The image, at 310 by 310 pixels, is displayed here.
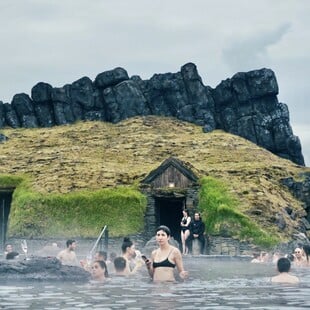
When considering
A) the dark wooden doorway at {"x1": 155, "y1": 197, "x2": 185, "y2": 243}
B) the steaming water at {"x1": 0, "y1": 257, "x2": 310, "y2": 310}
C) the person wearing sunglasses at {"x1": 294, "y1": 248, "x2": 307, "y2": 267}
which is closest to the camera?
the steaming water at {"x1": 0, "y1": 257, "x2": 310, "y2": 310}

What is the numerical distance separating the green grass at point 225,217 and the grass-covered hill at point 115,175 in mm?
302

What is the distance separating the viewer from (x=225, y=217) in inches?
1763

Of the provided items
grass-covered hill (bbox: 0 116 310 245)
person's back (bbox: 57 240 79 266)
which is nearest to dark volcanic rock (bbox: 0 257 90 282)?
person's back (bbox: 57 240 79 266)

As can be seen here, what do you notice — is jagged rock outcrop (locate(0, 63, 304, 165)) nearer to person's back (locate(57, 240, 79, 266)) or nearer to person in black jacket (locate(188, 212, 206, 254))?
person in black jacket (locate(188, 212, 206, 254))

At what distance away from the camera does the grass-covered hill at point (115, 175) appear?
48219 mm

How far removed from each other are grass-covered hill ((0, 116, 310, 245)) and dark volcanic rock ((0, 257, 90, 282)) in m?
26.0

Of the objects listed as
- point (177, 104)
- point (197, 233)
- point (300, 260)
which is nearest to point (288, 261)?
A: point (300, 260)

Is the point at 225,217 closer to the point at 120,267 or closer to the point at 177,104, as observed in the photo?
the point at 120,267

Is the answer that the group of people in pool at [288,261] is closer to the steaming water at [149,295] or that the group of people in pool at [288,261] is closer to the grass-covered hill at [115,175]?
the steaming water at [149,295]

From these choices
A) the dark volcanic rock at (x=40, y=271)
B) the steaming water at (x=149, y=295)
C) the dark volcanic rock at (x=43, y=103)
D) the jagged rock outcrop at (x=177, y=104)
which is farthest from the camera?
the dark volcanic rock at (x=43, y=103)

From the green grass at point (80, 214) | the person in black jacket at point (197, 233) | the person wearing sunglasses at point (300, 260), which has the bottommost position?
the person wearing sunglasses at point (300, 260)

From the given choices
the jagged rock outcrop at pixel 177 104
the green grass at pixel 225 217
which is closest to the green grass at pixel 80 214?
the green grass at pixel 225 217

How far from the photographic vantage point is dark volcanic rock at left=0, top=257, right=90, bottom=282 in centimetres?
1900

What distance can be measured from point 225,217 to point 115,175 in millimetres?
10655
